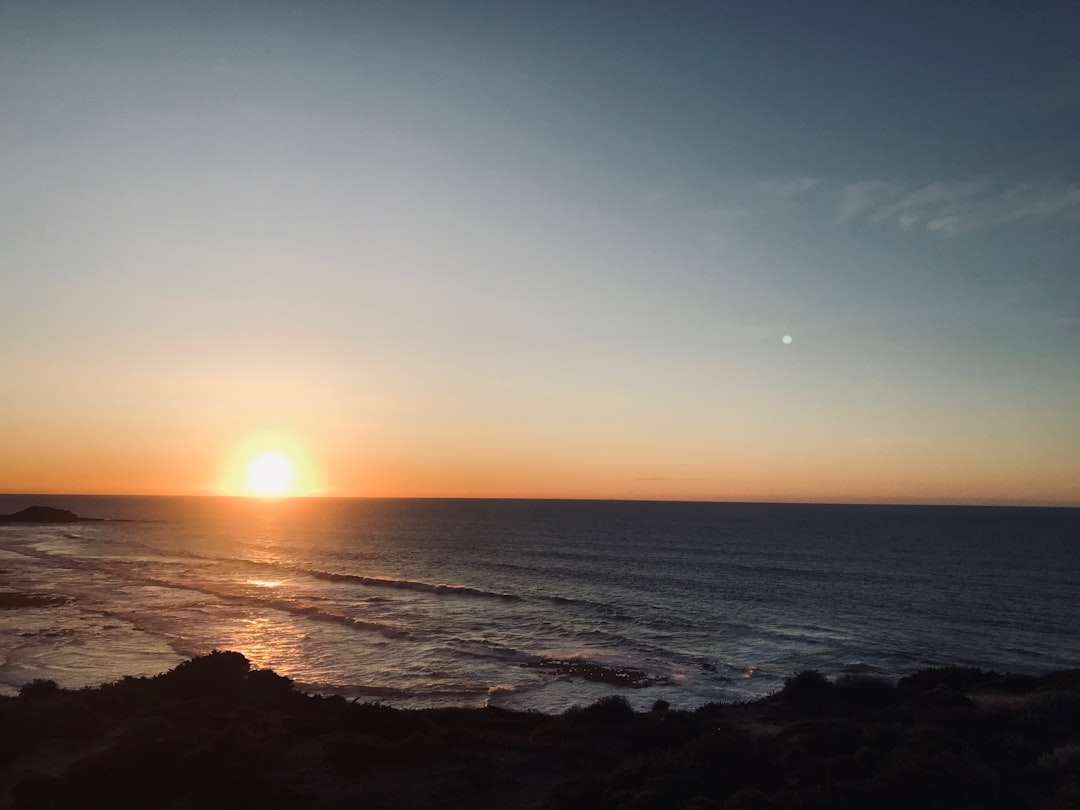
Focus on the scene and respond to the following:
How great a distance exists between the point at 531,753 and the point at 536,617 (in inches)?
1362

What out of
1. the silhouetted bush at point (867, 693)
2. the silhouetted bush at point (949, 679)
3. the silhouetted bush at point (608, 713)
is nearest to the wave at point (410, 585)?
the silhouetted bush at point (949, 679)

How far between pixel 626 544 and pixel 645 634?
79138 millimetres

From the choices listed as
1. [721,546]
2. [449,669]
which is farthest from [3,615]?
[721,546]

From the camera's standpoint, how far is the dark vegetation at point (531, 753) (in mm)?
18188

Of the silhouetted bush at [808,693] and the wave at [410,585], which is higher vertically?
the silhouetted bush at [808,693]

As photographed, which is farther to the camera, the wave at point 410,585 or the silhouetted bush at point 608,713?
the wave at point 410,585

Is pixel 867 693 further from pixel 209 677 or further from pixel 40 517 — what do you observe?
pixel 40 517

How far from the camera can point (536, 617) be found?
5741 cm

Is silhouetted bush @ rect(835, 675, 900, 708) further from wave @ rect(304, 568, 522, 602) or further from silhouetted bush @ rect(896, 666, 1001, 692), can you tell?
wave @ rect(304, 568, 522, 602)

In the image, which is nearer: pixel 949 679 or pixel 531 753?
pixel 531 753

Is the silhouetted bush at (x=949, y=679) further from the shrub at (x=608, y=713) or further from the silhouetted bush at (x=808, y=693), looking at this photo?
the shrub at (x=608, y=713)

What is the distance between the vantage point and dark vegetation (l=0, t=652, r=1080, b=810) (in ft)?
59.7

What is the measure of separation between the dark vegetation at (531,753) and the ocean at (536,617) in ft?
25.9

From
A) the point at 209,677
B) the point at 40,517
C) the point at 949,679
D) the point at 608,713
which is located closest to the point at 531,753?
the point at 608,713
